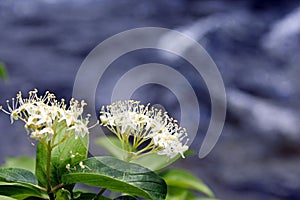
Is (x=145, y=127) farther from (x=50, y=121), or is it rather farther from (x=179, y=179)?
(x=179, y=179)

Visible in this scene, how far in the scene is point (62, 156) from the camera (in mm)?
567

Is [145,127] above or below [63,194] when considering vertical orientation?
above

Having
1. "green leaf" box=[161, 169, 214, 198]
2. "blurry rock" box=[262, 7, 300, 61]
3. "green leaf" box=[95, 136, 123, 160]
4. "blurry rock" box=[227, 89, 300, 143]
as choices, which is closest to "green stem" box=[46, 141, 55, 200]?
"green leaf" box=[95, 136, 123, 160]

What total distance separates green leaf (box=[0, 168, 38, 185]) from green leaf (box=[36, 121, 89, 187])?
2cm

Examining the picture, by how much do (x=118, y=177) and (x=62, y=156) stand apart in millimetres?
94

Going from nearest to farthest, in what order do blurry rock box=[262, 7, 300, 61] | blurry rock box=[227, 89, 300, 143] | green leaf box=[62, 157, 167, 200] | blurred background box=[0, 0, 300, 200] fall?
green leaf box=[62, 157, 167, 200], blurred background box=[0, 0, 300, 200], blurry rock box=[227, 89, 300, 143], blurry rock box=[262, 7, 300, 61]

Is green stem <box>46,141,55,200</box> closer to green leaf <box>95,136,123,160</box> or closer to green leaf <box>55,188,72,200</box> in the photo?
green leaf <box>55,188,72,200</box>

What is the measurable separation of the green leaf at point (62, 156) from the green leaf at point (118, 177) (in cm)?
3

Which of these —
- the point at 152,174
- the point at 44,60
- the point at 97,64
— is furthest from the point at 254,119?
the point at 152,174

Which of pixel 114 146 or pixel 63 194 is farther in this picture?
pixel 114 146

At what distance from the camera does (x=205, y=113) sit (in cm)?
403

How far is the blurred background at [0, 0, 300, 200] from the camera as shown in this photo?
3529 millimetres

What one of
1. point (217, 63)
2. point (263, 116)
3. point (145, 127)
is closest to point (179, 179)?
point (145, 127)

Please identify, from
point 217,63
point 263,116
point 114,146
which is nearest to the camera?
point 114,146
